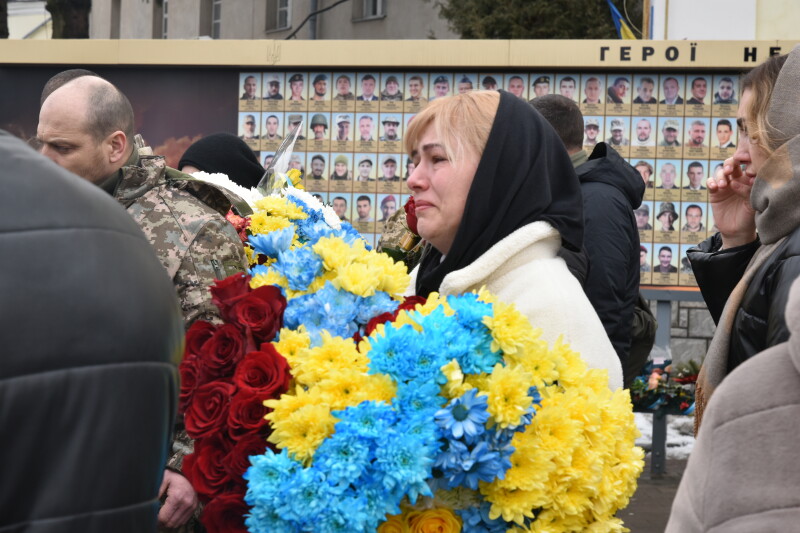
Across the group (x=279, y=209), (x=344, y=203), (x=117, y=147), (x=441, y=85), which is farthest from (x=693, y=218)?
(x=117, y=147)

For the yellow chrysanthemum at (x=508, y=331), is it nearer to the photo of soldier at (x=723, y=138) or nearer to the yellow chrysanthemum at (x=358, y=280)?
the yellow chrysanthemum at (x=358, y=280)

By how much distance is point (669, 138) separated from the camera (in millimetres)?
7734

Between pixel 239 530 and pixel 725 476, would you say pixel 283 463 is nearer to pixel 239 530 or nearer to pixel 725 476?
pixel 239 530

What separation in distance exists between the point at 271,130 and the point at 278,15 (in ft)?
55.2

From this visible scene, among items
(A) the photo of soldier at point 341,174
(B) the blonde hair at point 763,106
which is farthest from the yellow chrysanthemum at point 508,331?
(A) the photo of soldier at point 341,174

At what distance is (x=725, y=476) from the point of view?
156cm

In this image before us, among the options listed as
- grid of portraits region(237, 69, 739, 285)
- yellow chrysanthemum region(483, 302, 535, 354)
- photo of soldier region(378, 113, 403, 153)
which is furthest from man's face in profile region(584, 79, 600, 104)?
yellow chrysanthemum region(483, 302, 535, 354)

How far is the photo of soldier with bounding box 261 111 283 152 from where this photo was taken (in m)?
8.12

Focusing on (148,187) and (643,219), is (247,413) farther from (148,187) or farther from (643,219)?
(643,219)

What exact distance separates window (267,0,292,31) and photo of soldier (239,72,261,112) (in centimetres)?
1616

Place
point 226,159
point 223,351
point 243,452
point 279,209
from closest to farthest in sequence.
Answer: point 243,452
point 223,351
point 279,209
point 226,159

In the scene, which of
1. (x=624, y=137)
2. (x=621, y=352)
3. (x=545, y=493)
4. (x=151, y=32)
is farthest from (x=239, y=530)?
(x=151, y=32)

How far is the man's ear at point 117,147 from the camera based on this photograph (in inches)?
135

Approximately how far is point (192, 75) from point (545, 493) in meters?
6.61
